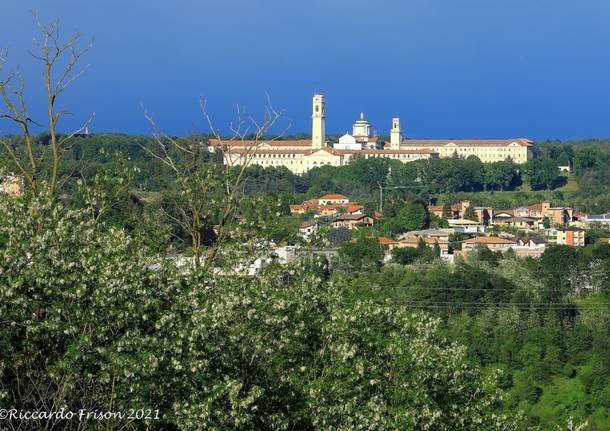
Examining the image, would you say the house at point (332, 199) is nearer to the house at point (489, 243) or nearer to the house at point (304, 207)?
the house at point (304, 207)

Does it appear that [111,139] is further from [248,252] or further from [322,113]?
[248,252]

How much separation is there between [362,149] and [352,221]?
32.5m

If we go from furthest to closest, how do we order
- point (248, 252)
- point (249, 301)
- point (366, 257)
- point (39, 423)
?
point (366, 257) → point (248, 252) → point (249, 301) → point (39, 423)

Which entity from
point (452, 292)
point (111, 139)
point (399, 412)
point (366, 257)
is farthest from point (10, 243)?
point (111, 139)

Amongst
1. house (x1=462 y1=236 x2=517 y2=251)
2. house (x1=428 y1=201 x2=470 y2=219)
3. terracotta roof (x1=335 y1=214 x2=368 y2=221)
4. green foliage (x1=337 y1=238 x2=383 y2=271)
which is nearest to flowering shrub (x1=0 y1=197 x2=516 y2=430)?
green foliage (x1=337 y1=238 x2=383 y2=271)

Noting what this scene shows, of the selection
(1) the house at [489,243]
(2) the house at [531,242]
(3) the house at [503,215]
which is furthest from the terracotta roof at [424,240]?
(3) the house at [503,215]

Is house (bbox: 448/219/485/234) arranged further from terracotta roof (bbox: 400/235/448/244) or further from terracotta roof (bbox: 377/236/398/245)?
terracotta roof (bbox: 377/236/398/245)

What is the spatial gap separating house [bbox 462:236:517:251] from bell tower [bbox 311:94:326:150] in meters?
38.9

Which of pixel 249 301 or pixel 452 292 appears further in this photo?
pixel 452 292

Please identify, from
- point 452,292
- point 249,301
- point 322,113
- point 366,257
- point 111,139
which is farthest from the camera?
point 322,113

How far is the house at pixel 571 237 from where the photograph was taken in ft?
145

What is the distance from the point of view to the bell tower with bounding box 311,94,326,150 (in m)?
84.5

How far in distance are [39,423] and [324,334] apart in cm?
195

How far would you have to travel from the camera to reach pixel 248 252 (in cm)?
926
